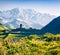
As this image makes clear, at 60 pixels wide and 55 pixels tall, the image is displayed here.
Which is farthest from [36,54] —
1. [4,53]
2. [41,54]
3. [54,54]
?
[4,53]

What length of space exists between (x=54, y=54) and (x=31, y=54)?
2256cm

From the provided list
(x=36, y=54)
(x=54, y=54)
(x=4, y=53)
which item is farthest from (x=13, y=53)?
(x=54, y=54)

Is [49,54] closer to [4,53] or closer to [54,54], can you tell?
[54,54]

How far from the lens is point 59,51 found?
7441 inches

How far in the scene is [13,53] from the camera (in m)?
192

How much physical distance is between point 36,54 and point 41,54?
4.74 m

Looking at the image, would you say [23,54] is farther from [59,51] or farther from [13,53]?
[59,51]

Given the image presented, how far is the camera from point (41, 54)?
646 feet

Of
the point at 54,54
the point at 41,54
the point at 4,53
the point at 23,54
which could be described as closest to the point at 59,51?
the point at 54,54

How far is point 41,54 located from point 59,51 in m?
18.1

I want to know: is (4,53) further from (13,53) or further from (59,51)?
(59,51)

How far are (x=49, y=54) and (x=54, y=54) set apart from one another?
464cm

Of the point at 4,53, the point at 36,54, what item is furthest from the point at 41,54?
the point at 4,53

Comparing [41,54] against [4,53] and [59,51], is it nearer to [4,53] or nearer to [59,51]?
[59,51]
